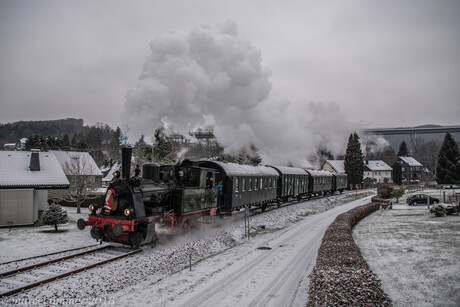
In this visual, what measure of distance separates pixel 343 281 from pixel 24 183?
17815 millimetres

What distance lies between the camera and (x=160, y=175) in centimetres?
1502

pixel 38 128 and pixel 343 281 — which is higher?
pixel 38 128

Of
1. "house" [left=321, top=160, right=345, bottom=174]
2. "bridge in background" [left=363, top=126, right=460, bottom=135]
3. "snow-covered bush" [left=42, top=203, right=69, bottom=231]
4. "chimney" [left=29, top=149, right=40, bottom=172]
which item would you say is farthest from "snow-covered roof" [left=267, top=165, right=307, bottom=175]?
"bridge in background" [left=363, top=126, right=460, bottom=135]

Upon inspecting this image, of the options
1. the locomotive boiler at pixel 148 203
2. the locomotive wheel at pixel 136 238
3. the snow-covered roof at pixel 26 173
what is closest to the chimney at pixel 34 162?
the snow-covered roof at pixel 26 173

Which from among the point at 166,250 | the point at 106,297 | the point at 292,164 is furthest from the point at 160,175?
the point at 292,164

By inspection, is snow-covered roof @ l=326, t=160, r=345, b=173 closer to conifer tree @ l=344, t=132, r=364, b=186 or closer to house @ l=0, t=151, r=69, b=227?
conifer tree @ l=344, t=132, r=364, b=186

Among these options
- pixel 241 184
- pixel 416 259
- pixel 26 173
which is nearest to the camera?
pixel 416 259

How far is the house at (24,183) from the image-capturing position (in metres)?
17.5

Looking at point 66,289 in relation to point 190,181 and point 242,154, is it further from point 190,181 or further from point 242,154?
point 242,154

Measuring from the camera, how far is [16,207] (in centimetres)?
1769

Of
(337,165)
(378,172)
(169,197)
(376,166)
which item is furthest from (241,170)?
(376,166)

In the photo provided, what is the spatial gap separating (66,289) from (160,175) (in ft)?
24.0

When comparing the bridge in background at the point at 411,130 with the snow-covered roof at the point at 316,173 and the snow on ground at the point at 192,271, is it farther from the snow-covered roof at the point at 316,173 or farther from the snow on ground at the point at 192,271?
the snow on ground at the point at 192,271

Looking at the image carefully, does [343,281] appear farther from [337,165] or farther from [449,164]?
[337,165]
